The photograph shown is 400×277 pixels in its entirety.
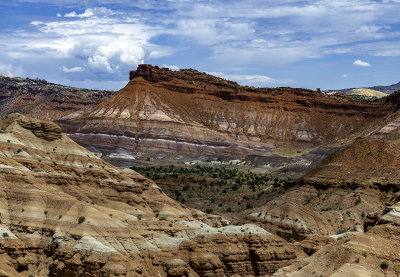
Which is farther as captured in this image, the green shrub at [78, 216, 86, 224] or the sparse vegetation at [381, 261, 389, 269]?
the green shrub at [78, 216, 86, 224]

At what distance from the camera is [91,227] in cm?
4422

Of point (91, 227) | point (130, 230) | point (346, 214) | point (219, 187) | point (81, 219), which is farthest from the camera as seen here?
point (219, 187)

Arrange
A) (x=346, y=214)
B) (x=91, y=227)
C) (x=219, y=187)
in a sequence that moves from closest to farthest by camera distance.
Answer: (x=91, y=227)
(x=346, y=214)
(x=219, y=187)

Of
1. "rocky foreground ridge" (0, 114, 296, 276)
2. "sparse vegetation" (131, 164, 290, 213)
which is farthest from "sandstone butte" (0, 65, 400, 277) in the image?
"sparse vegetation" (131, 164, 290, 213)

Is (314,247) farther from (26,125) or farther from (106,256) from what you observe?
(26,125)

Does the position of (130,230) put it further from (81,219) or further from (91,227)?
(81,219)

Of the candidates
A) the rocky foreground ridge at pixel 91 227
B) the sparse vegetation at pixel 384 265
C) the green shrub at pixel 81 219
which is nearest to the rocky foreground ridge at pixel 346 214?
the sparse vegetation at pixel 384 265

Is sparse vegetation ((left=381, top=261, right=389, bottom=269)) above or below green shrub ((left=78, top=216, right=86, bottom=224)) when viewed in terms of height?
above

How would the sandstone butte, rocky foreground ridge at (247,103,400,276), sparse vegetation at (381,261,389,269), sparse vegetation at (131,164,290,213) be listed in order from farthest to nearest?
sparse vegetation at (131,164,290,213)
the sandstone butte
rocky foreground ridge at (247,103,400,276)
sparse vegetation at (381,261,389,269)

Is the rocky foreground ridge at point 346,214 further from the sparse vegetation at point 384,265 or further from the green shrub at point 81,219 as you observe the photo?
the green shrub at point 81,219

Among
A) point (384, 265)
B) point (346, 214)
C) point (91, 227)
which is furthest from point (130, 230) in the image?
point (346, 214)

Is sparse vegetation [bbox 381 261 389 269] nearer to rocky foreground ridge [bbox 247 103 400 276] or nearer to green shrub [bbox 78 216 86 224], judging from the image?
rocky foreground ridge [bbox 247 103 400 276]

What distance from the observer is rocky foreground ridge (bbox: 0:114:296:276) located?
138ft

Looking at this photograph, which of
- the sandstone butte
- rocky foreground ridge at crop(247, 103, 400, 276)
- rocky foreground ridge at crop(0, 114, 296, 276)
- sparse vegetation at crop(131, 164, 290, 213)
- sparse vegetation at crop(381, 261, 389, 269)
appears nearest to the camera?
sparse vegetation at crop(381, 261, 389, 269)
